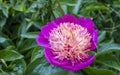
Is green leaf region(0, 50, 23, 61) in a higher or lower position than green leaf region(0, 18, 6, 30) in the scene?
lower

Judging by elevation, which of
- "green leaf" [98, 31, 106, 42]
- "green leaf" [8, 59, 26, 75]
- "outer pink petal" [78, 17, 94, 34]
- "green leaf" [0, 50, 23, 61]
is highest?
"outer pink petal" [78, 17, 94, 34]

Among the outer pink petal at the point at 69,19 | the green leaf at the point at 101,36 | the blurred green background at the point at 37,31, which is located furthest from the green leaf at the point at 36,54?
the green leaf at the point at 101,36

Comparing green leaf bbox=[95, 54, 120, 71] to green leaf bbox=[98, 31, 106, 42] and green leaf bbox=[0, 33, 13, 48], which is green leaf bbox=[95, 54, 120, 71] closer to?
green leaf bbox=[98, 31, 106, 42]

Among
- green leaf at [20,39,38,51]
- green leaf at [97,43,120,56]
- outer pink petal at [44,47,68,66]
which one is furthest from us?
green leaf at [20,39,38,51]

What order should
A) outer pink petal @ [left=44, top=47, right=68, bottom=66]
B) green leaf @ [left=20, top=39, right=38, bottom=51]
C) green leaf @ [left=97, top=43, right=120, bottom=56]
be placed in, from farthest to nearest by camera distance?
green leaf @ [left=20, top=39, right=38, bottom=51] < green leaf @ [left=97, top=43, right=120, bottom=56] < outer pink petal @ [left=44, top=47, right=68, bottom=66]

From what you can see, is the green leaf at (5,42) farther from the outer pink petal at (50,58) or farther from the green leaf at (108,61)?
the green leaf at (108,61)

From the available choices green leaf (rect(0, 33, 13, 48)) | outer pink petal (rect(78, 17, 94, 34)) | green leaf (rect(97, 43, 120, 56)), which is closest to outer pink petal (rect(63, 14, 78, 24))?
outer pink petal (rect(78, 17, 94, 34))

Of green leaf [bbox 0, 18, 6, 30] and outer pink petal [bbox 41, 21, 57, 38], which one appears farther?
green leaf [bbox 0, 18, 6, 30]
